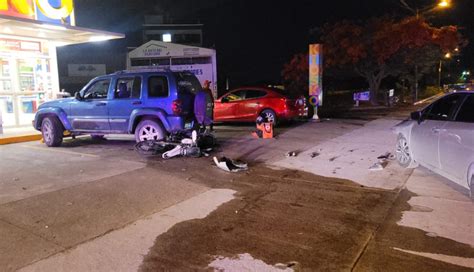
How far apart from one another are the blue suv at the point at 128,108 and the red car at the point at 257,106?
4643 mm

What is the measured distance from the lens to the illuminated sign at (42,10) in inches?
463

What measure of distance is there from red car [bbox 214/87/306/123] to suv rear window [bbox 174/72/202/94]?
15.0ft

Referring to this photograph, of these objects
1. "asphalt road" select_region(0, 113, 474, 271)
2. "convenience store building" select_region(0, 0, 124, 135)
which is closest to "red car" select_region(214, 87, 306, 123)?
"convenience store building" select_region(0, 0, 124, 135)

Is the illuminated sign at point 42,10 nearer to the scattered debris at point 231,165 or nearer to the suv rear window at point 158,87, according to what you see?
the suv rear window at point 158,87

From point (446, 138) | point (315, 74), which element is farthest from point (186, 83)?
point (315, 74)

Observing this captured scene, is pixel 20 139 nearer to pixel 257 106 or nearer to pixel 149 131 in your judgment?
pixel 149 131

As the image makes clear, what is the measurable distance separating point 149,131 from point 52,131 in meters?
3.06

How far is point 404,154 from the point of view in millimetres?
7996

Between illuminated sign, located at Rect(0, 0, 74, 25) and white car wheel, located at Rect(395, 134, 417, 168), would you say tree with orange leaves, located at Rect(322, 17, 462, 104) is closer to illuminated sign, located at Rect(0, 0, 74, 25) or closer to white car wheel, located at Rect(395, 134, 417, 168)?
illuminated sign, located at Rect(0, 0, 74, 25)

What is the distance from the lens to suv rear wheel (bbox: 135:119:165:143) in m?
10.1

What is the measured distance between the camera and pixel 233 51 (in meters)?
58.7

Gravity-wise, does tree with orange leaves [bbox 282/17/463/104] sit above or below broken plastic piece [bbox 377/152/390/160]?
above

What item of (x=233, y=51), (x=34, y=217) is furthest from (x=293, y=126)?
(x=233, y=51)

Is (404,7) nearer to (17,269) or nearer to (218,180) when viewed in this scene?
(218,180)
